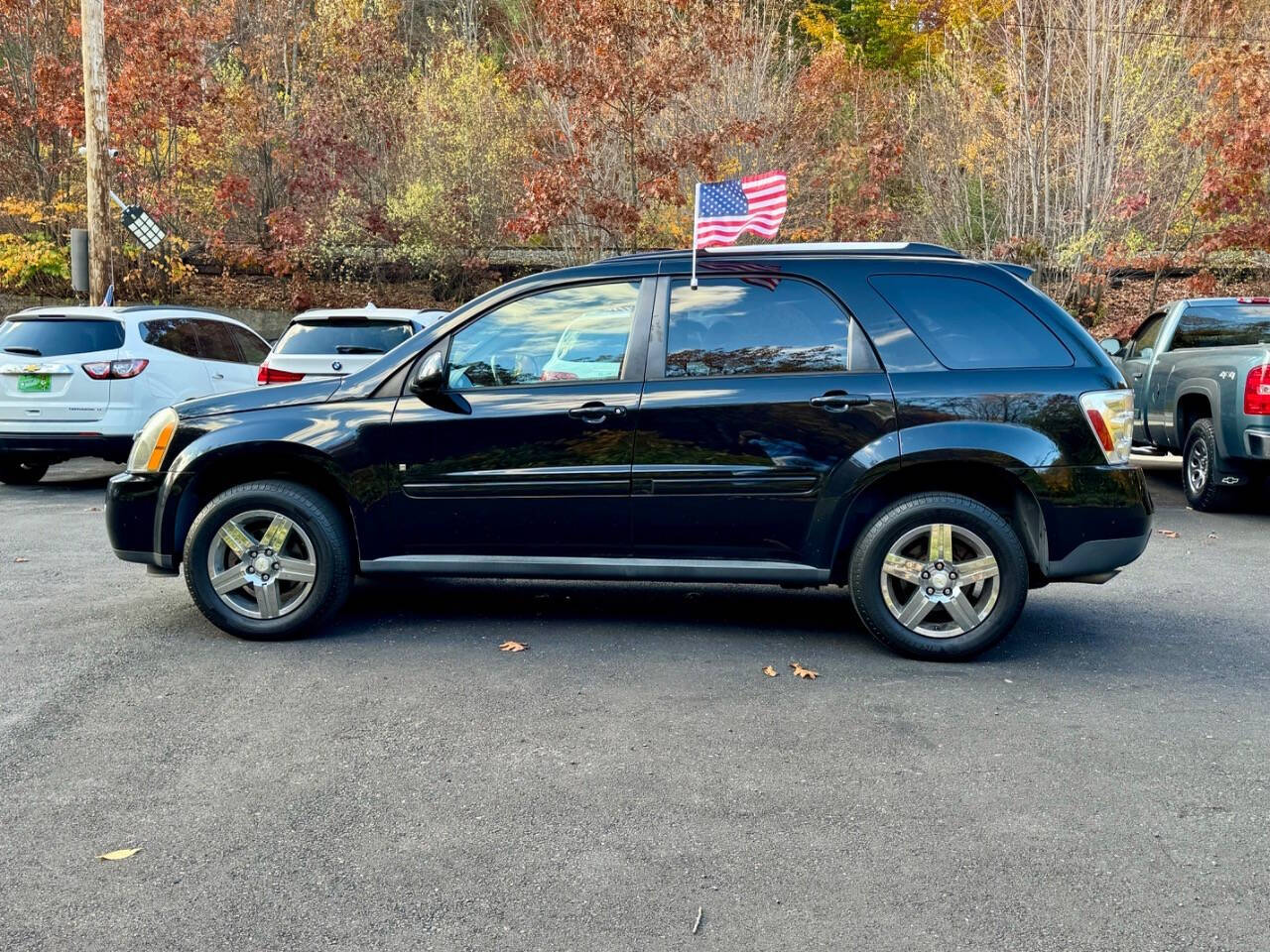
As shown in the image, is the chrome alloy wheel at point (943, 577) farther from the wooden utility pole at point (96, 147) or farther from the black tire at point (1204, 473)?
the wooden utility pole at point (96, 147)

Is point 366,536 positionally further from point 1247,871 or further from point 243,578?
point 1247,871

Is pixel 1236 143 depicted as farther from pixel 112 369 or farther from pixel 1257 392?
pixel 112 369

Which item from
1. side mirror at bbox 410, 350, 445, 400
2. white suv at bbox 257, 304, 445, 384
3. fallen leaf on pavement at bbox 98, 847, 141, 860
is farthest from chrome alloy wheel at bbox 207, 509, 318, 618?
white suv at bbox 257, 304, 445, 384

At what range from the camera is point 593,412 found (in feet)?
19.1

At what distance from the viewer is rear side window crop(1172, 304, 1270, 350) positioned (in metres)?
11.6

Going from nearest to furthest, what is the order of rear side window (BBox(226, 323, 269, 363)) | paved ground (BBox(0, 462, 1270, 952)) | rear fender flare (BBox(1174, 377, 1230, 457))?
paved ground (BBox(0, 462, 1270, 952)), rear fender flare (BBox(1174, 377, 1230, 457)), rear side window (BBox(226, 323, 269, 363))

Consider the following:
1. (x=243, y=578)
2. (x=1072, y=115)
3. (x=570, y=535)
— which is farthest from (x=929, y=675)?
(x=1072, y=115)

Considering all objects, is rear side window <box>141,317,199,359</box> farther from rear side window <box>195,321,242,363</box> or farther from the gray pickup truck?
the gray pickup truck

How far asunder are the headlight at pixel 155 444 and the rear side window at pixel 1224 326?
32.0 ft

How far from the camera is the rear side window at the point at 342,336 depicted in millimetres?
11445

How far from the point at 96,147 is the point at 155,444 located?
517 inches

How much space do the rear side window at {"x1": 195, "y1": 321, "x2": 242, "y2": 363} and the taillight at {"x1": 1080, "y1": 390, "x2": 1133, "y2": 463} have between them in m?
9.44

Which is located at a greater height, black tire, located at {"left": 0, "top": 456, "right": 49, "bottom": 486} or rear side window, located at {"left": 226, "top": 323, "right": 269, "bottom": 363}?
rear side window, located at {"left": 226, "top": 323, "right": 269, "bottom": 363}

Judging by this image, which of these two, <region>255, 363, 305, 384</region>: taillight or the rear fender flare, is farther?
<region>255, 363, 305, 384</region>: taillight
